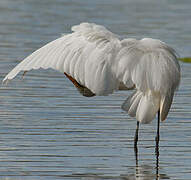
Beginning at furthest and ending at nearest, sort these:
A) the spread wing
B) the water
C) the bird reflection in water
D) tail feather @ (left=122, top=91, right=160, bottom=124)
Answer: tail feather @ (left=122, top=91, right=160, bottom=124) → the spread wing → the water → the bird reflection in water

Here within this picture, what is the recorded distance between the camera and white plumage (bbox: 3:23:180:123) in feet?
35.0

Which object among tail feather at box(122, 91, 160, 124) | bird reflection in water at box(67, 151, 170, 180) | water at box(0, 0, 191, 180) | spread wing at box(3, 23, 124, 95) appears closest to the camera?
bird reflection in water at box(67, 151, 170, 180)

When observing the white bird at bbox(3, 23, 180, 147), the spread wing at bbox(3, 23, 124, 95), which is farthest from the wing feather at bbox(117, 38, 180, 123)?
the spread wing at bbox(3, 23, 124, 95)

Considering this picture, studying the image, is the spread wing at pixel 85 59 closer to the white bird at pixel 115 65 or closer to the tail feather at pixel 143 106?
the white bird at pixel 115 65

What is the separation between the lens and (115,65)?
10.7 metres

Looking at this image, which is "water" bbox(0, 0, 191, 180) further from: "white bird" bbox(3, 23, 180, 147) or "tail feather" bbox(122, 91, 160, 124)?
"white bird" bbox(3, 23, 180, 147)

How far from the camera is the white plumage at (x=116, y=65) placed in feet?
35.0

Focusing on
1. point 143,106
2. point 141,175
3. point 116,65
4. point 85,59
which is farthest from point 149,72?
point 141,175

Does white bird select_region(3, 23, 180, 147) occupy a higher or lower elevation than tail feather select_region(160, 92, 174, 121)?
higher

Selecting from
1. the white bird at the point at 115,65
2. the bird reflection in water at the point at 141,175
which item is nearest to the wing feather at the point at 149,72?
the white bird at the point at 115,65

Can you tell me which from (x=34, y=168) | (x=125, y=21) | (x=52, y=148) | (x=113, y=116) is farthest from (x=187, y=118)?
(x=125, y=21)

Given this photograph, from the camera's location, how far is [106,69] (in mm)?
10695

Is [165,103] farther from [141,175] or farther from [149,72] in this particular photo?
[141,175]

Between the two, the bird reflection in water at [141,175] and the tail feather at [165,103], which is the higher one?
the tail feather at [165,103]
